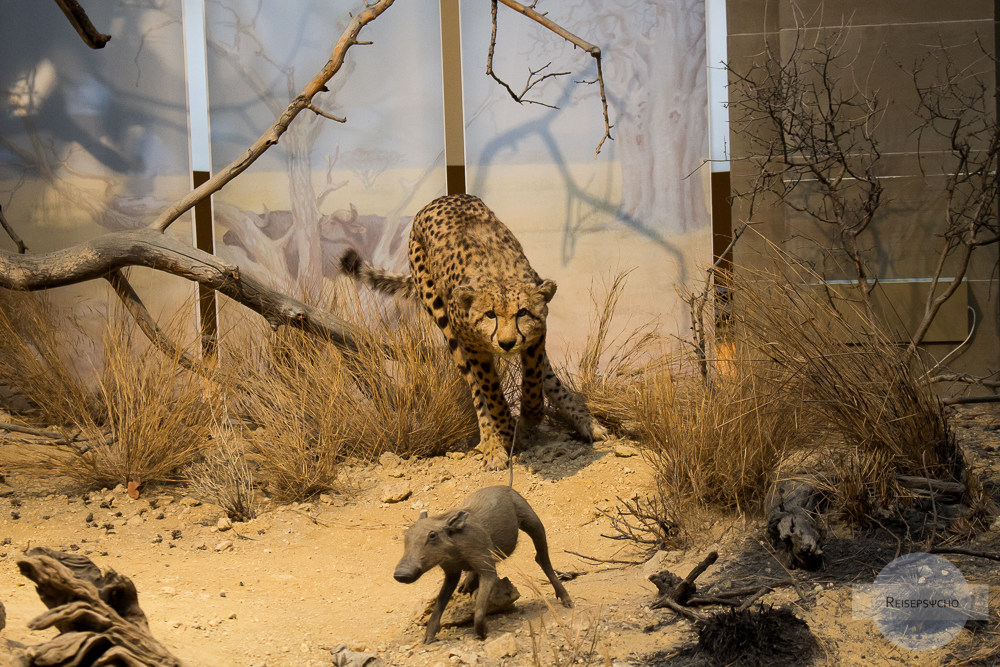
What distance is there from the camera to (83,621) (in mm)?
1960

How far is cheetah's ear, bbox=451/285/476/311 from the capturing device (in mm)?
4160

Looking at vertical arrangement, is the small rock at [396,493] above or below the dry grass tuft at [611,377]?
below

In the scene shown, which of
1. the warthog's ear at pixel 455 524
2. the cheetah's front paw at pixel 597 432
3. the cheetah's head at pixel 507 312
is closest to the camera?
the warthog's ear at pixel 455 524

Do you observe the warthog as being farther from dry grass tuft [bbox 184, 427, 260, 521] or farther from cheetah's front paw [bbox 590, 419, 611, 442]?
cheetah's front paw [bbox 590, 419, 611, 442]

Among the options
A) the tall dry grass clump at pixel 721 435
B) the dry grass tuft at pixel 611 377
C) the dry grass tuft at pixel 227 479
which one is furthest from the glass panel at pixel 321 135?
the tall dry grass clump at pixel 721 435

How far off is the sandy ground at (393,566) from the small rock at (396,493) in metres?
0.02

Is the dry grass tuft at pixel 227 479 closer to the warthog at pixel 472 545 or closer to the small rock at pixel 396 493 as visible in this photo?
the small rock at pixel 396 493

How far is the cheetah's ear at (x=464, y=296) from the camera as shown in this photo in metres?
4.16

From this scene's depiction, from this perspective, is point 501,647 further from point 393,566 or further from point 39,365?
point 39,365

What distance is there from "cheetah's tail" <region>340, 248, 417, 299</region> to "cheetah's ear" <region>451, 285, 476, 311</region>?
3.87 feet

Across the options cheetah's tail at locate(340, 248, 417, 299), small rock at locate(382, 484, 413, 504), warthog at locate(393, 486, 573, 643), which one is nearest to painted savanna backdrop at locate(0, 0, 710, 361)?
cheetah's tail at locate(340, 248, 417, 299)

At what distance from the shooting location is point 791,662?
2.15m

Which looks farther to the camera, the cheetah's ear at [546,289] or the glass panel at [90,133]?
the glass panel at [90,133]

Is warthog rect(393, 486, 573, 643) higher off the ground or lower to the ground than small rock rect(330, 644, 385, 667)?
higher
